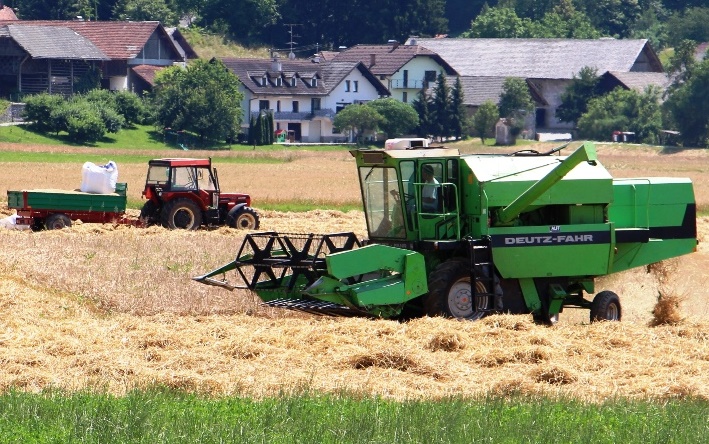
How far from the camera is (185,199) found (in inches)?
1124

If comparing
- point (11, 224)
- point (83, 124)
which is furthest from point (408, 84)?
point (11, 224)

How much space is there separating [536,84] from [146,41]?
1161 inches

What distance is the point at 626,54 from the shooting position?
9969 cm

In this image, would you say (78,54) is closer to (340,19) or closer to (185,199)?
(340,19)

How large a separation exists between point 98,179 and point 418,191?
529 inches

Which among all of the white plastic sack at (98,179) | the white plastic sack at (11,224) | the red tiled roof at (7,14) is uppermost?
the red tiled roof at (7,14)

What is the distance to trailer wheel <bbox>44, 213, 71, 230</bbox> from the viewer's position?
2709 centimetres

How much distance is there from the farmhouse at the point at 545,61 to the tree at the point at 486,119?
8.72m

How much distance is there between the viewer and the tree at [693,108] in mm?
81562

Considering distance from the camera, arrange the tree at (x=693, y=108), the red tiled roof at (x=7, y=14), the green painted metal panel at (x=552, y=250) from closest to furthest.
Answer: the green painted metal panel at (x=552, y=250) < the tree at (x=693, y=108) < the red tiled roof at (x=7, y=14)

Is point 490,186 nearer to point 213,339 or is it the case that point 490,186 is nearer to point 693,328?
point 693,328

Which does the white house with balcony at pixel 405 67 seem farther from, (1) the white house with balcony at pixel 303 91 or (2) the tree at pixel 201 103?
(2) the tree at pixel 201 103

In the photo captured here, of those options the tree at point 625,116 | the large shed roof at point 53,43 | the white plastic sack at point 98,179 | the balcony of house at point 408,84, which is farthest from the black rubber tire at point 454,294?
the balcony of house at point 408,84

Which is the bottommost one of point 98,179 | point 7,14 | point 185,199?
point 185,199
